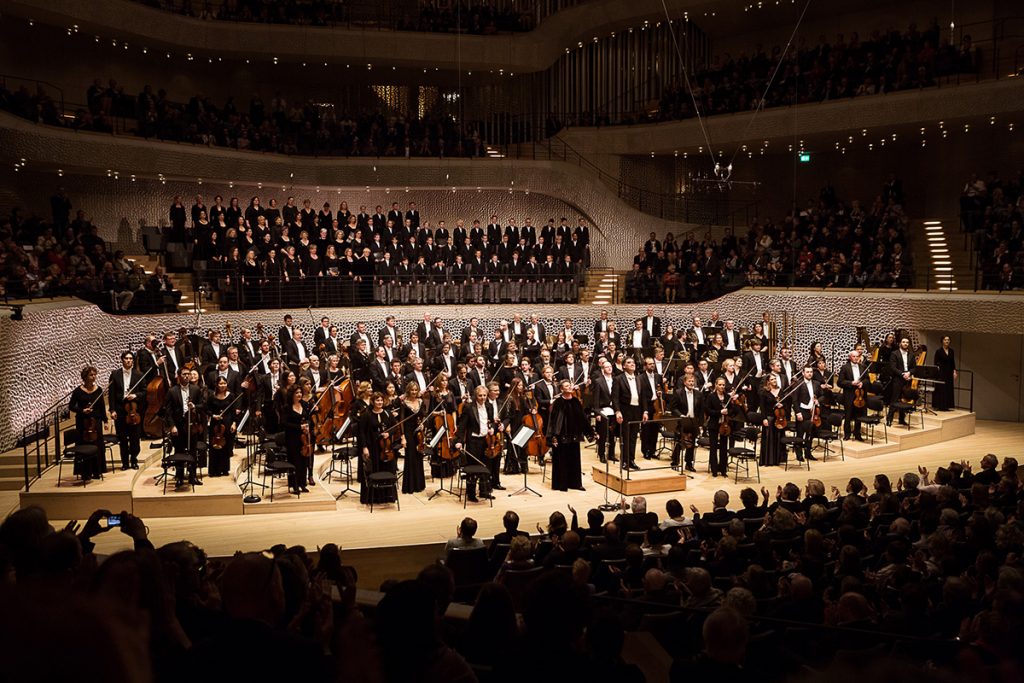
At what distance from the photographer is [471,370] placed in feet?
47.4

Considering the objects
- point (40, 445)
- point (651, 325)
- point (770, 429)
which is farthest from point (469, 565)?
point (651, 325)

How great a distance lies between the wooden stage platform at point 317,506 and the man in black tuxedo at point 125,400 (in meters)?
0.30

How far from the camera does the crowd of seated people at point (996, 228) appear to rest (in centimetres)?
1709

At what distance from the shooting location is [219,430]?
12.2 metres

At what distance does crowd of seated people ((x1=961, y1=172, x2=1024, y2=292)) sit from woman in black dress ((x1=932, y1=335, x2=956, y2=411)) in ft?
4.98

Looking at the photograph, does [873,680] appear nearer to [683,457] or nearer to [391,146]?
[683,457]

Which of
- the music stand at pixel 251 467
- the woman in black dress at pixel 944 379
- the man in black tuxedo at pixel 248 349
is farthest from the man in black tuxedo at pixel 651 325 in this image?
the music stand at pixel 251 467

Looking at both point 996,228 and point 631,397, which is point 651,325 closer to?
point 631,397

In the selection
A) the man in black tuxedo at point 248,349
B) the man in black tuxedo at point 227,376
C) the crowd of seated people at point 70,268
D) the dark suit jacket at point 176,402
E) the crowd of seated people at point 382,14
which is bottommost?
the dark suit jacket at point 176,402

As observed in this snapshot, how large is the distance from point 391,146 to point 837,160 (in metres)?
12.3

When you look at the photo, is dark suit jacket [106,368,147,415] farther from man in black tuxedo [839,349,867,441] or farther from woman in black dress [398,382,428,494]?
man in black tuxedo [839,349,867,441]

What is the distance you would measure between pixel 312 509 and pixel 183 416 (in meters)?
2.15

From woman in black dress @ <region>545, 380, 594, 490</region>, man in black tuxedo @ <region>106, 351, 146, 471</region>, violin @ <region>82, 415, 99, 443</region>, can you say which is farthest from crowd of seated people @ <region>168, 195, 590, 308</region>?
woman in black dress @ <region>545, 380, 594, 490</region>

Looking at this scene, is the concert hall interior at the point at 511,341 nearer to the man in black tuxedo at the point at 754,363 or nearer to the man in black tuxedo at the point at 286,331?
the man in black tuxedo at the point at 754,363
